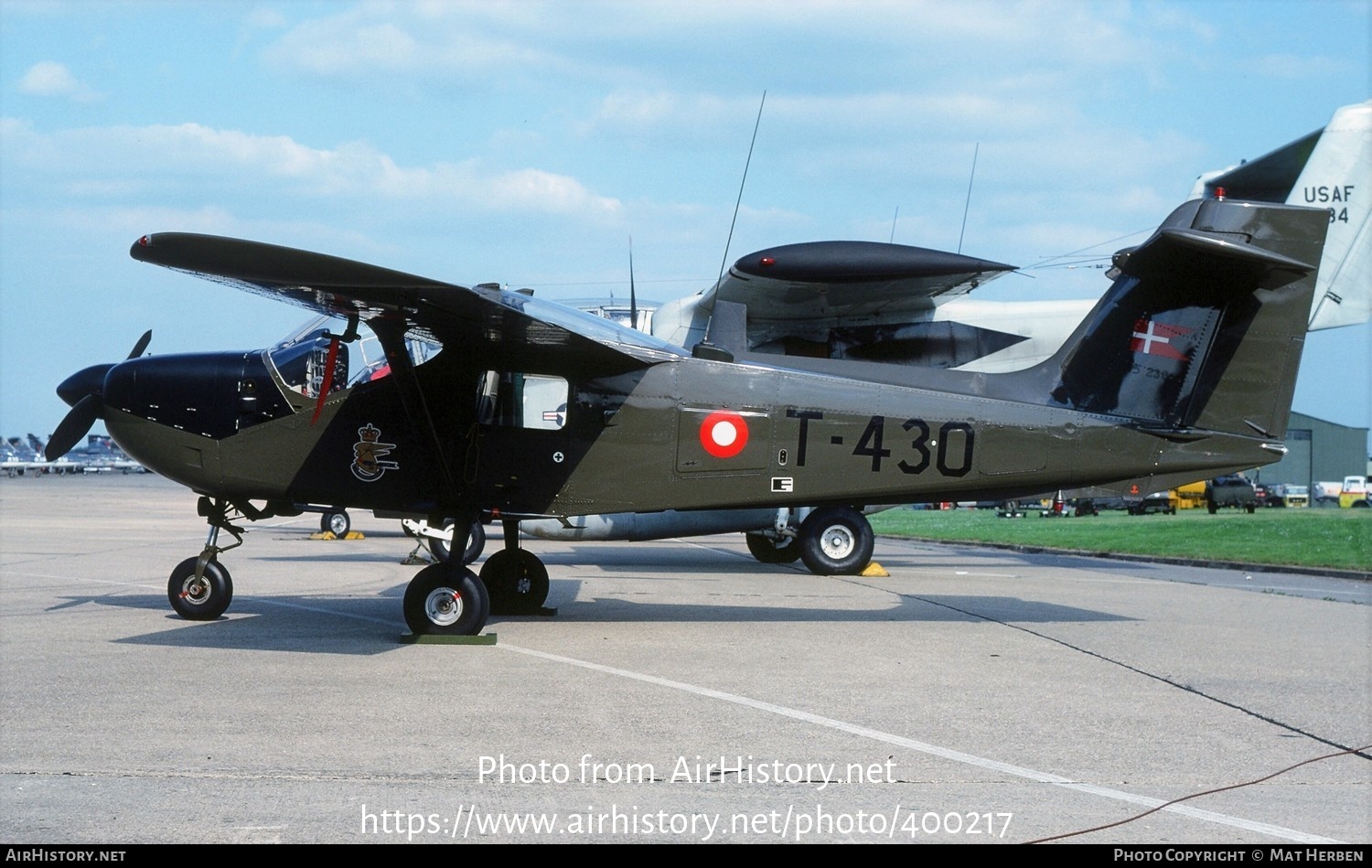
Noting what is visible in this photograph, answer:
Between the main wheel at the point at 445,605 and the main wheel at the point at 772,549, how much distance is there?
979 centimetres

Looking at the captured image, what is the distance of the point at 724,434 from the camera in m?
9.19

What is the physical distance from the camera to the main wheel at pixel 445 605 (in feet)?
28.5

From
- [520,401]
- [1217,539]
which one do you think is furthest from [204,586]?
[1217,539]

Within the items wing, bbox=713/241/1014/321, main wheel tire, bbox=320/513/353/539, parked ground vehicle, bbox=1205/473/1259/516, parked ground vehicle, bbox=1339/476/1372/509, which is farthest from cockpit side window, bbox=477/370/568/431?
parked ground vehicle, bbox=1339/476/1372/509

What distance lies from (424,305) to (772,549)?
1092cm

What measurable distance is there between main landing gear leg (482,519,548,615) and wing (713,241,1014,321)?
466cm

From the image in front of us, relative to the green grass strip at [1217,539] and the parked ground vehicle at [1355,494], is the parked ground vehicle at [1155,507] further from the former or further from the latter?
the parked ground vehicle at [1355,494]

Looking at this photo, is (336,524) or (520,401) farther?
(336,524)

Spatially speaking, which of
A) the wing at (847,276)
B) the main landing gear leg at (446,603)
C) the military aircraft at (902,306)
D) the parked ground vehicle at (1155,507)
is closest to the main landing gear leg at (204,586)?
the main landing gear leg at (446,603)

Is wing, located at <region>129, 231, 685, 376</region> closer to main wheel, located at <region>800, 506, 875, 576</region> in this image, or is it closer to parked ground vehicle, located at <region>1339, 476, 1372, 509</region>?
main wheel, located at <region>800, 506, 875, 576</region>

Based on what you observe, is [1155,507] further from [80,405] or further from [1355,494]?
[80,405]

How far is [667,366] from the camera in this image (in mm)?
9328

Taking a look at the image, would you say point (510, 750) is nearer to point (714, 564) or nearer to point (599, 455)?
point (599, 455)
